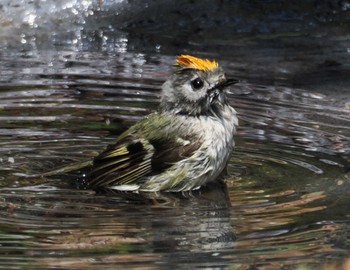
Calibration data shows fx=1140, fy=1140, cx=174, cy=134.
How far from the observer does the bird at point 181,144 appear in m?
6.41

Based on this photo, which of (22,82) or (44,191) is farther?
(22,82)

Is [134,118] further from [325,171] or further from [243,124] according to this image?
[325,171]

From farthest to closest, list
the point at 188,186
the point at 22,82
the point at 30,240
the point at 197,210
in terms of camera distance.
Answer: the point at 22,82 → the point at 188,186 → the point at 197,210 → the point at 30,240

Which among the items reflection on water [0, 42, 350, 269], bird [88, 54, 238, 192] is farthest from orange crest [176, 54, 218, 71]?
reflection on water [0, 42, 350, 269]

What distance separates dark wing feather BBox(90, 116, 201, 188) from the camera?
6.44m

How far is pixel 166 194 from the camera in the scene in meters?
6.39

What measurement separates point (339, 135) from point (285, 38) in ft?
9.56

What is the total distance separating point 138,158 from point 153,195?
242 millimetres

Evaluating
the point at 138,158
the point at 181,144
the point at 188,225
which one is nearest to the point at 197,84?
the point at 181,144

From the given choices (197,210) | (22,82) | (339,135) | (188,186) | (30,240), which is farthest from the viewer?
(22,82)

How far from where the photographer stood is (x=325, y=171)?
6.54 m

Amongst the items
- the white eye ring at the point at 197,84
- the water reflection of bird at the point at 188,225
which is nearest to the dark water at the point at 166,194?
the water reflection of bird at the point at 188,225

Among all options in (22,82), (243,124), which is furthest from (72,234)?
(22,82)

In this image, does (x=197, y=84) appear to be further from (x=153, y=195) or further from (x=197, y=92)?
(x=153, y=195)
